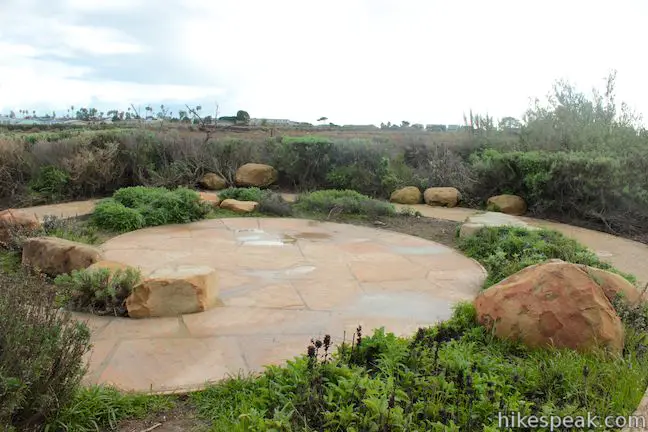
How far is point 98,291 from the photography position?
3809 millimetres

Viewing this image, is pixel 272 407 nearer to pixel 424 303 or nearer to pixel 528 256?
pixel 424 303

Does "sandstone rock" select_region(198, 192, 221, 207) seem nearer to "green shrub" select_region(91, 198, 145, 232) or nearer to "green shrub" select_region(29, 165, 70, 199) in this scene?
"green shrub" select_region(91, 198, 145, 232)

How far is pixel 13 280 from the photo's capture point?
8.62 ft

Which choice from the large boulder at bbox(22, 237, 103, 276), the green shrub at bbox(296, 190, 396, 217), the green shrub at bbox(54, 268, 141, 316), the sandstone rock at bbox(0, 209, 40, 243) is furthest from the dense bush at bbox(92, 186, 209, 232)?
the green shrub at bbox(54, 268, 141, 316)

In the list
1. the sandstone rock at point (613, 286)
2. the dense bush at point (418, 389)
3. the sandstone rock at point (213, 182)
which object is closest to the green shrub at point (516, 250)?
the sandstone rock at point (613, 286)

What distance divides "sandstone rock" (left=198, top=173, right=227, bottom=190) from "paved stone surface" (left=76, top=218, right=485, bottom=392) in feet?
11.7

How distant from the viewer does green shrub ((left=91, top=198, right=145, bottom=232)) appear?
21.3 feet

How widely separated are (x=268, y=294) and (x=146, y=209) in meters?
3.36

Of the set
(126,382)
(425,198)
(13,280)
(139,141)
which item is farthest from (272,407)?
(139,141)

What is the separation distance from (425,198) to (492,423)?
7.65m

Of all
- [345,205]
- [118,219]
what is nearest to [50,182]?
[118,219]

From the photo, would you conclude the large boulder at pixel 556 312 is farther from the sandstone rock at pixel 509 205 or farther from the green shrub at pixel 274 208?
the sandstone rock at pixel 509 205

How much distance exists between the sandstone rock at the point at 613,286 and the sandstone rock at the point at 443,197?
17.8 feet

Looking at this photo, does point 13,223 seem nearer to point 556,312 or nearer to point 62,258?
point 62,258
